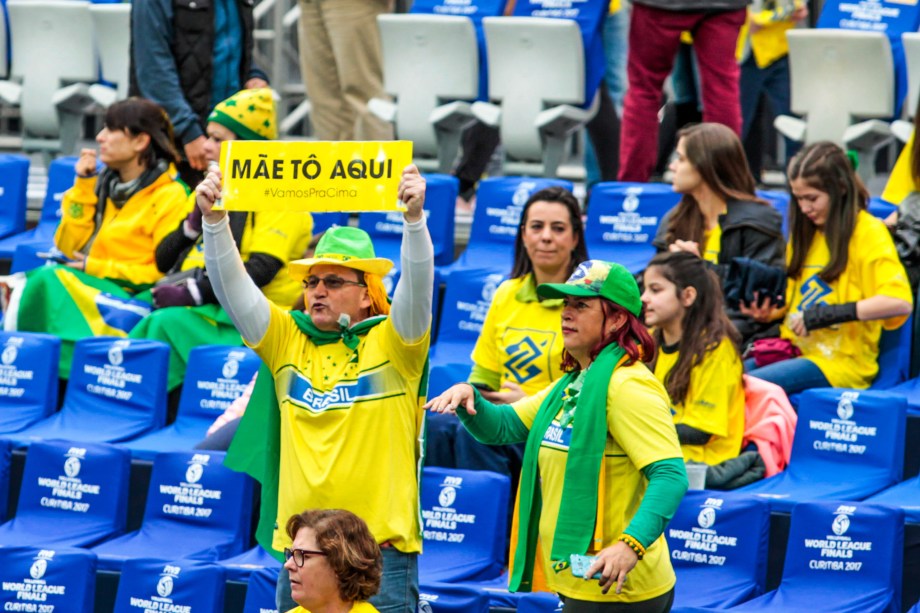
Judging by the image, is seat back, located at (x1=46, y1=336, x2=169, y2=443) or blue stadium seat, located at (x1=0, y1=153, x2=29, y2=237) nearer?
seat back, located at (x1=46, y1=336, x2=169, y2=443)

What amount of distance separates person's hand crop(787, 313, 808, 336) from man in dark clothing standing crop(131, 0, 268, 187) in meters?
2.83

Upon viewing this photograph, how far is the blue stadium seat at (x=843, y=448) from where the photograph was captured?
19.8ft

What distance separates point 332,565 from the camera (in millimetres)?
4207

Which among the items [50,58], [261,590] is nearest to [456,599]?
[261,590]

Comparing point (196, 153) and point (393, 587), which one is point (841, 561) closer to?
point (393, 587)

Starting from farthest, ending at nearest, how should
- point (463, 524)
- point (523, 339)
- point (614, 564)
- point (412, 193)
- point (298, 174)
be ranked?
point (523, 339)
point (463, 524)
point (298, 174)
point (412, 193)
point (614, 564)

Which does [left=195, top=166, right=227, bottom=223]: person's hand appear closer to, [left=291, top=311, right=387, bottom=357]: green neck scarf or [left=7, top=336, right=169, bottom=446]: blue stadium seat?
[left=291, top=311, right=387, bottom=357]: green neck scarf

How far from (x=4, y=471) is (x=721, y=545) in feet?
9.17

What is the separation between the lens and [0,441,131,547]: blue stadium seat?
21.2 ft

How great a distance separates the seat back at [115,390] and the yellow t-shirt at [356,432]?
2.40m

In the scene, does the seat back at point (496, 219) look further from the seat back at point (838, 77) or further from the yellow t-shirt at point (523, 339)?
the yellow t-shirt at point (523, 339)

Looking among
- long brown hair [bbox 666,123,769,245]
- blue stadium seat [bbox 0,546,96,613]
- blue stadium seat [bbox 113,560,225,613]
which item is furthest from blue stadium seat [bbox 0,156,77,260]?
long brown hair [bbox 666,123,769,245]

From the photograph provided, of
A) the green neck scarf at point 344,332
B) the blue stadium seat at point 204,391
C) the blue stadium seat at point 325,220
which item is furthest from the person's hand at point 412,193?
the blue stadium seat at point 325,220

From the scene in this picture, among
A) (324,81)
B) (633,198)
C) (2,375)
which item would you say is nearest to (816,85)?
(633,198)
